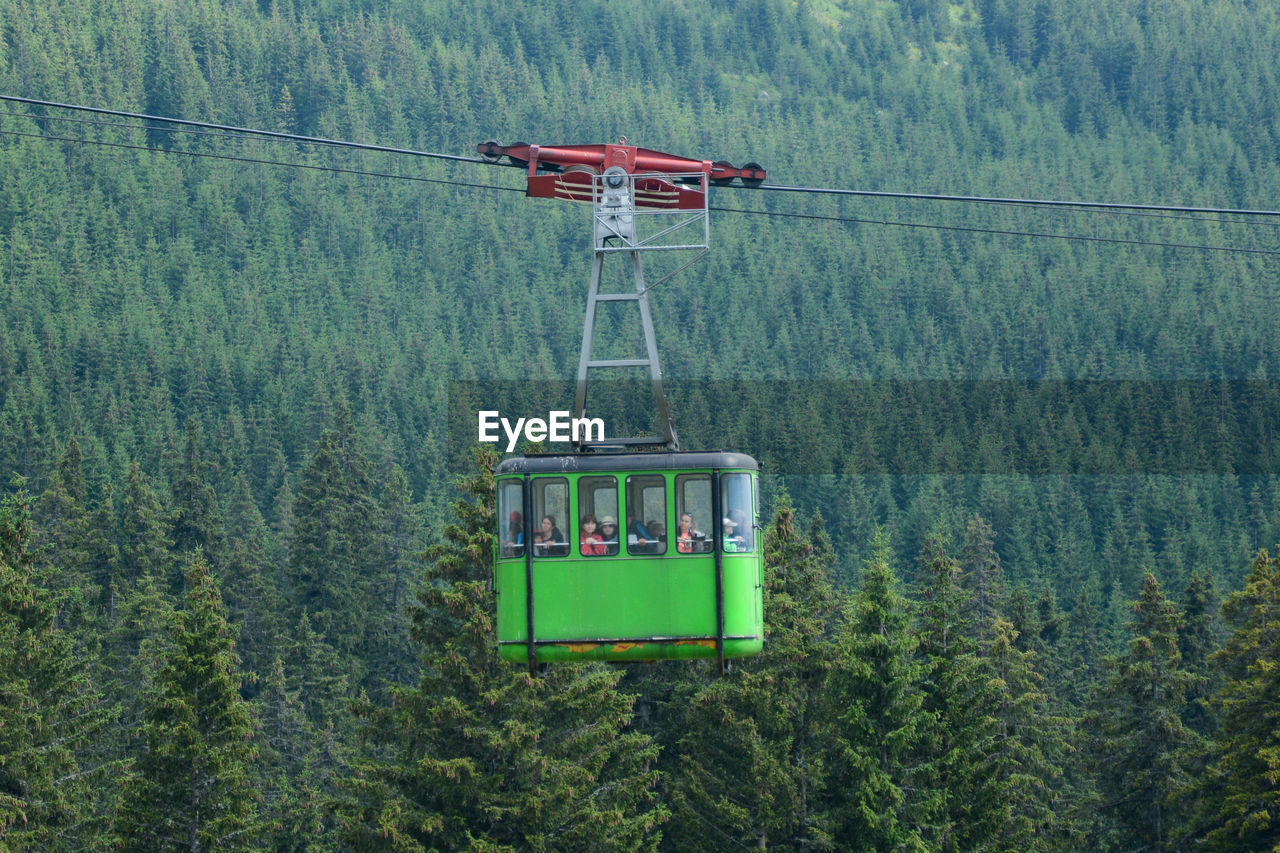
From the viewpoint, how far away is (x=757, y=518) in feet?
84.5

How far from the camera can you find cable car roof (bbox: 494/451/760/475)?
981 inches

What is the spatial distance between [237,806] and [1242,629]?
2745 cm

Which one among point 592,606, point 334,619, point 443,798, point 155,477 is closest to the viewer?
point 592,606

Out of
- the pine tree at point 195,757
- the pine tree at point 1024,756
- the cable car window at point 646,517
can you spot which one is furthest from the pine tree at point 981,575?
the cable car window at point 646,517

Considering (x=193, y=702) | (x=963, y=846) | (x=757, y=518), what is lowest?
(x=963, y=846)

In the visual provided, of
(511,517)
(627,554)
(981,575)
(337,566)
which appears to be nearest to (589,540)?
(627,554)

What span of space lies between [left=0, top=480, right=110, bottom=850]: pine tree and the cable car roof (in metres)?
26.4

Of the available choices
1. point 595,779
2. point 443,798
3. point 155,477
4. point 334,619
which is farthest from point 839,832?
point 155,477

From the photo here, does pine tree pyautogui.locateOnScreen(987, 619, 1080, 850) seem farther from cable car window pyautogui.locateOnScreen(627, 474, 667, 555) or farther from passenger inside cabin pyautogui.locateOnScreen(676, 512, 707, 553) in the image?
cable car window pyautogui.locateOnScreen(627, 474, 667, 555)

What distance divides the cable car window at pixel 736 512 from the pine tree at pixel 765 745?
88.2 feet

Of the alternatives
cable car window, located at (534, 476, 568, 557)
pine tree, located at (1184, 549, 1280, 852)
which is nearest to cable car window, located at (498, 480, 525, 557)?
cable car window, located at (534, 476, 568, 557)

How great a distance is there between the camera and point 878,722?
5084 centimetres

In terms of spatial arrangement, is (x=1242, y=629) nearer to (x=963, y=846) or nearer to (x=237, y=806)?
(x=963, y=846)

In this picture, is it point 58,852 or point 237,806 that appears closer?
point 237,806
